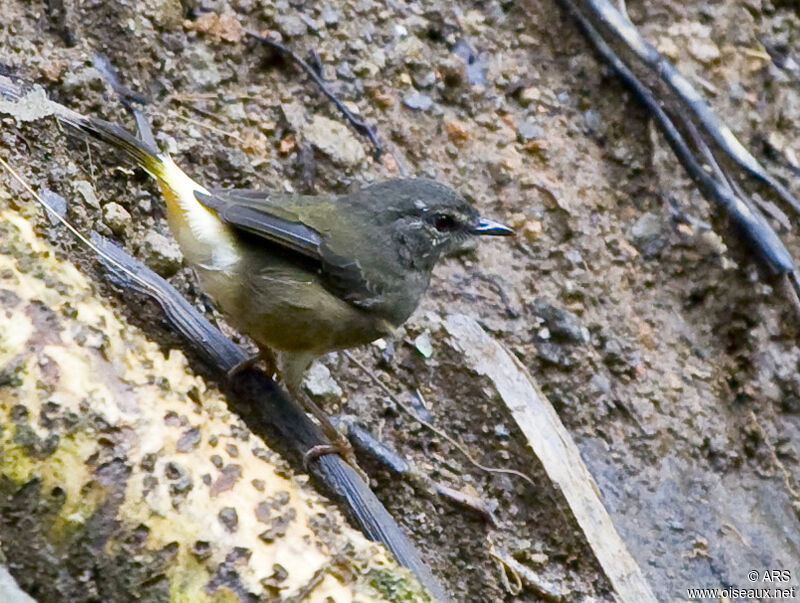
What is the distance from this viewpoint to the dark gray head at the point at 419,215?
13.4ft

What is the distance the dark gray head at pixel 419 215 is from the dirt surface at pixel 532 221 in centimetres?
55

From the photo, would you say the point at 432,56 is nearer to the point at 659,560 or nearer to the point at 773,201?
the point at 773,201

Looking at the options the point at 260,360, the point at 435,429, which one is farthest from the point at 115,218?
the point at 435,429

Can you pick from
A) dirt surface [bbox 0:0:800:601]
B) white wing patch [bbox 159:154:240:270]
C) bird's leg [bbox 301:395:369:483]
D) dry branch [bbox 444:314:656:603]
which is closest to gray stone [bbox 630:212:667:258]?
dirt surface [bbox 0:0:800:601]

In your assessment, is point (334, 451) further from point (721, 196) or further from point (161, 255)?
point (721, 196)

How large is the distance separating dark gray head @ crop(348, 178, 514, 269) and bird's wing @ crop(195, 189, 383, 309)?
12.6 inches

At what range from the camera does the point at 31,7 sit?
4301mm

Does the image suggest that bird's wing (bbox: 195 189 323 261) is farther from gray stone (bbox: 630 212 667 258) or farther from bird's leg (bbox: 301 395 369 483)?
gray stone (bbox: 630 212 667 258)

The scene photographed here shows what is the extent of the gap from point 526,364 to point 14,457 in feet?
9.31

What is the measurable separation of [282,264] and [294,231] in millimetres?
144

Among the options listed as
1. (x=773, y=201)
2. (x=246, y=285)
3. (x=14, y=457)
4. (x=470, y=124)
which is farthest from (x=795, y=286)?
(x=14, y=457)

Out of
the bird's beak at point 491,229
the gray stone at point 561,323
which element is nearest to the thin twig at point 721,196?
the gray stone at point 561,323

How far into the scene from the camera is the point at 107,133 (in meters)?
3.65

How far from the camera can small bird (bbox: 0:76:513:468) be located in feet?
12.1
